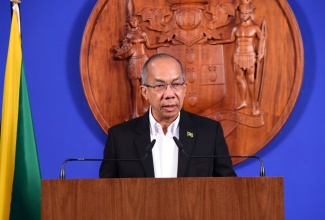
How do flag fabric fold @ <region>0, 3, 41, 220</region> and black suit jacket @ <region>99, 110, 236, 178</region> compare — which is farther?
flag fabric fold @ <region>0, 3, 41, 220</region>

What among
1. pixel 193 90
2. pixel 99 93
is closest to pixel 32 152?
pixel 99 93

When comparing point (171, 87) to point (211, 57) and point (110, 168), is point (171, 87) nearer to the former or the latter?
point (110, 168)

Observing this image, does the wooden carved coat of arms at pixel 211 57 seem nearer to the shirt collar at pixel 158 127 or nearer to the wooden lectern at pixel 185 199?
the shirt collar at pixel 158 127

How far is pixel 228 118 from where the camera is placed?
3684mm

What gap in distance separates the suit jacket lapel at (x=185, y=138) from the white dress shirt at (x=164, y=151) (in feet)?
0.13

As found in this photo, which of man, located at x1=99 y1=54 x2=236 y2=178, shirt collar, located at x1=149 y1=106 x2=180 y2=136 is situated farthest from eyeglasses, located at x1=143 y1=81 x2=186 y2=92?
shirt collar, located at x1=149 y1=106 x2=180 y2=136

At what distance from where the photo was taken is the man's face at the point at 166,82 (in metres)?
2.74

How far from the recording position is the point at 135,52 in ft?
12.4

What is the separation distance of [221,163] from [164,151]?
0.27m

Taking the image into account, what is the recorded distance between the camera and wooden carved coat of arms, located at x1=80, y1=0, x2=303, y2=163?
144 inches

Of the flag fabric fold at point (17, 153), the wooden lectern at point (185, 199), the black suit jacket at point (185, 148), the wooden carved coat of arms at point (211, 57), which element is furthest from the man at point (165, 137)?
the wooden carved coat of arms at point (211, 57)

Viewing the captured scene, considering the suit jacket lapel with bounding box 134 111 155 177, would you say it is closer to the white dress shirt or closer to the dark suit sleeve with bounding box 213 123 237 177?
the white dress shirt

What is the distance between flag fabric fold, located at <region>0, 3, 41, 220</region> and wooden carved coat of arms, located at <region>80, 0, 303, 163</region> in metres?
0.70

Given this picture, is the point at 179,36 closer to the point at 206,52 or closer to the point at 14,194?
the point at 206,52
